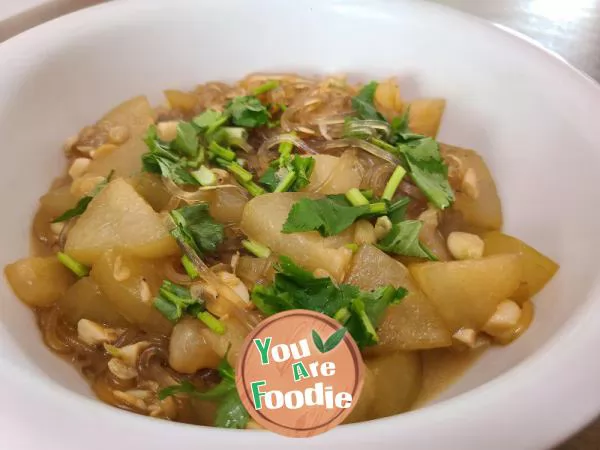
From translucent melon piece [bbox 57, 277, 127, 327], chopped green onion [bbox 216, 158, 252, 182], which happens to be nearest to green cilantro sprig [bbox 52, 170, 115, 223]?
translucent melon piece [bbox 57, 277, 127, 327]

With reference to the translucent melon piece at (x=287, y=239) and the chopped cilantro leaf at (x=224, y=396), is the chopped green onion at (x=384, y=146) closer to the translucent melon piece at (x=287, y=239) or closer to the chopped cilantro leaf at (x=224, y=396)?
the translucent melon piece at (x=287, y=239)

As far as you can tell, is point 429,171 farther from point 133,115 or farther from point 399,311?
point 133,115

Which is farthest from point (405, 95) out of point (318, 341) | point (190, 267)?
point (318, 341)

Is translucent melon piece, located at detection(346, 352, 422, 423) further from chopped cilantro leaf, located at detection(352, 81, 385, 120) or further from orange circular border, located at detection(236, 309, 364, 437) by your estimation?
chopped cilantro leaf, located at detection(352, 81, 385, 120)

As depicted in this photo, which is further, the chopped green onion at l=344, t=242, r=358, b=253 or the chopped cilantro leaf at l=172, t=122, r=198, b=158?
the chopped cilantro leaf at l=172, t=122, r=198, b=158

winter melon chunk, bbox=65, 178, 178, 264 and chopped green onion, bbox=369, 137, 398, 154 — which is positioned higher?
chopped green onion, bbox=369, 137, 398, 154

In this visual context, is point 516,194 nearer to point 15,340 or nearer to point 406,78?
point 406,78

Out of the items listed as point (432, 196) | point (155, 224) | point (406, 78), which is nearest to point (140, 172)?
point (155, 224)
